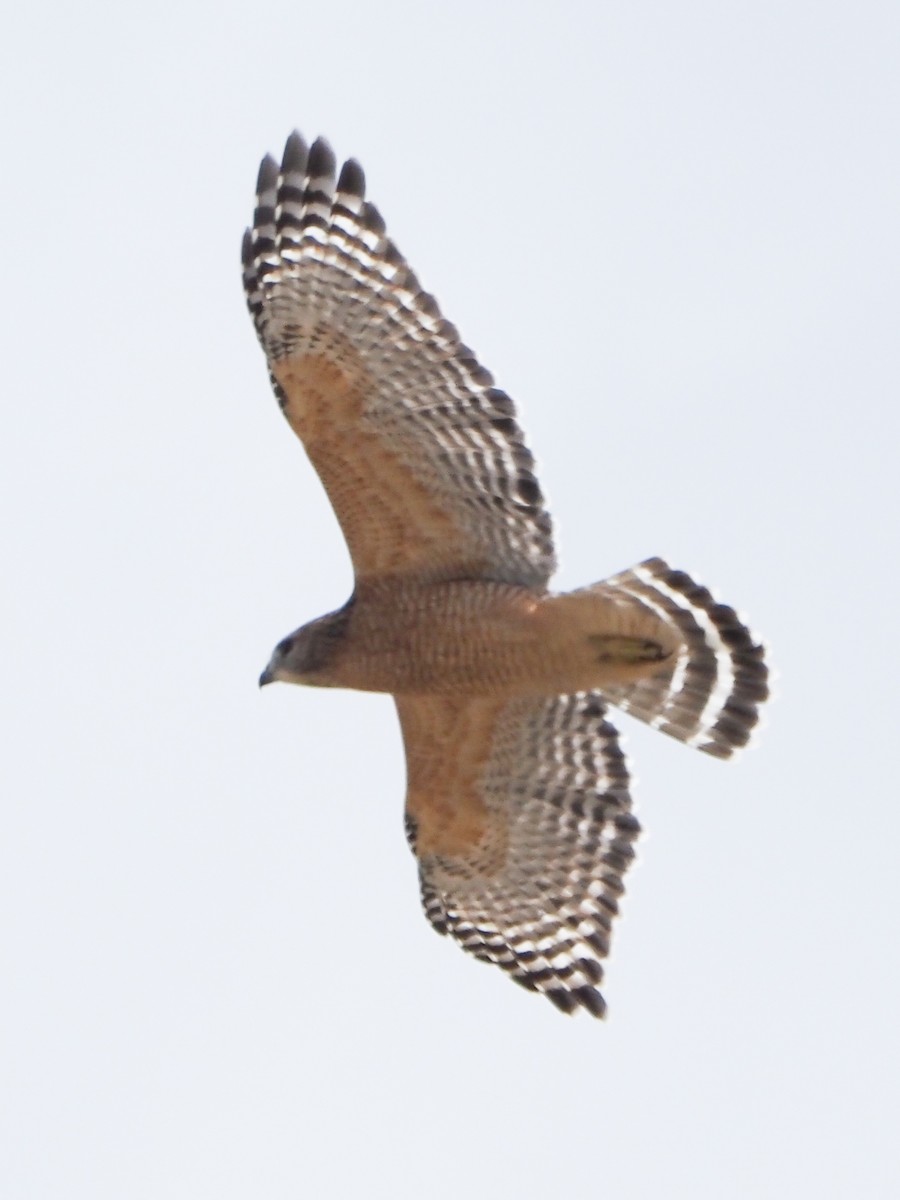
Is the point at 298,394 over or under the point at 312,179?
under

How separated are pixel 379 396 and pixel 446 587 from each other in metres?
0.93

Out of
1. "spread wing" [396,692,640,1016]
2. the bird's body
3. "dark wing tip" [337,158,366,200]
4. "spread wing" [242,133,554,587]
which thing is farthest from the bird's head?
"dark wing tip" [337,158,366,200]

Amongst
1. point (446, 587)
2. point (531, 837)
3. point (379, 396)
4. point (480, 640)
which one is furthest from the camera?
point (531, 837)

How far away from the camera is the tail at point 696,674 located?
12461mm

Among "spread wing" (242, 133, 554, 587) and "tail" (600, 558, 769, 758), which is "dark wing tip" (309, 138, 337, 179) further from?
"tail" (600, 558, 769, 758)

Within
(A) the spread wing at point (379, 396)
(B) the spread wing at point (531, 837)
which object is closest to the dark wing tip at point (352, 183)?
(A) the spread wing at point (379, 396)

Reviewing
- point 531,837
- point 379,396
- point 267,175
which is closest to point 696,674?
point 531,837

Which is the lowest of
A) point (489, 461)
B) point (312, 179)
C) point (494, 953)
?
point (494, 953)

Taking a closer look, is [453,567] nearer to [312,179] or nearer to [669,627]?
[669,627]

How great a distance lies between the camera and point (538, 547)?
478 inches

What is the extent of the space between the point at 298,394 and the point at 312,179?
107 cm

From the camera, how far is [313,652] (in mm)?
12258

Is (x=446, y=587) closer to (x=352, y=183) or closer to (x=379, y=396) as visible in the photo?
(x=379, y=396)

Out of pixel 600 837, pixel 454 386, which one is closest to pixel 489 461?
pixel 454 386
